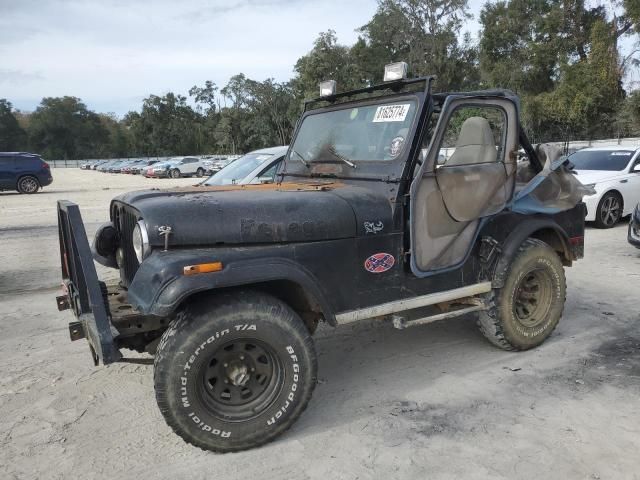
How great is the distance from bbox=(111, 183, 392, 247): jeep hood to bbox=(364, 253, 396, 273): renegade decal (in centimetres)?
21

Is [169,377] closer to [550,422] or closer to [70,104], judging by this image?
[550,422]

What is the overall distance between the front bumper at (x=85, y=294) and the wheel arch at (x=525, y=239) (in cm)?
282

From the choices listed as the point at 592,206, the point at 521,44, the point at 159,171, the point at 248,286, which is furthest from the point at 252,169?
the point at 521,44

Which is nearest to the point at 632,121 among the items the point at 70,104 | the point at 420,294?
the point at 420,294

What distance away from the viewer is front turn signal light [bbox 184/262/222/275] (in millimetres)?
2809

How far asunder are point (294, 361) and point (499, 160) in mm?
2324

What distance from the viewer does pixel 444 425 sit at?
3.34 meters

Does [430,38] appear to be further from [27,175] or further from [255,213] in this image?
[255,213]

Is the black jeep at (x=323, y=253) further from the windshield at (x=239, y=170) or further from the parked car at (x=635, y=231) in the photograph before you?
the parked car at (x=635, y=231)

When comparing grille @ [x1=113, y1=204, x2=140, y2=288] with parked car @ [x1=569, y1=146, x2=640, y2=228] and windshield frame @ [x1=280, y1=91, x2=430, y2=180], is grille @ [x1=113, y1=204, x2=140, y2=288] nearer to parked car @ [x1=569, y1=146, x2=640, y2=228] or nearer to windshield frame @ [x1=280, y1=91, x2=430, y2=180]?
windshield frame @ [x1=280, y1=91, x2=430, y2=180]

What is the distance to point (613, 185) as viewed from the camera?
10320mm

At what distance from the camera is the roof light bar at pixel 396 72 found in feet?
12.8

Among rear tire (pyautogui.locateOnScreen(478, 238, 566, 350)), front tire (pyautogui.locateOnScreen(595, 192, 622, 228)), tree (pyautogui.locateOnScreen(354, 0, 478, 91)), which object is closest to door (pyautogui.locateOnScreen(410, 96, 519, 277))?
rear tire (pyautogui.locateOnScreen(478, 238, 566, 350))

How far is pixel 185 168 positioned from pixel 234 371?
33947 millimetres
